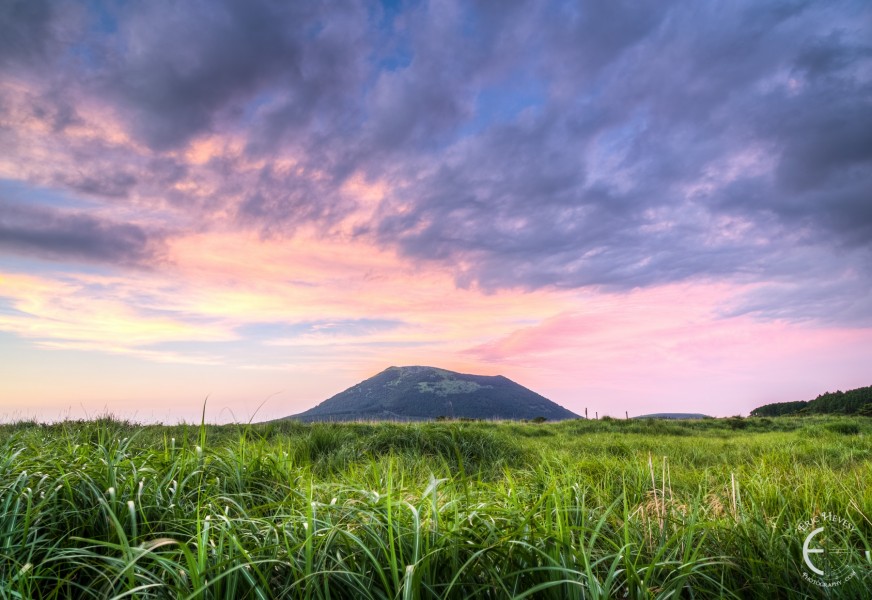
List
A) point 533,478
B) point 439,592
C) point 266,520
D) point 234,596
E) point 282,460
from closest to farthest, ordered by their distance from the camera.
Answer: point 234,596, point 439,592, point 266,520, point 282,460, point 533,478

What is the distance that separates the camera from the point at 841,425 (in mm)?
18281

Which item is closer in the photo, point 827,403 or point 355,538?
point 355,538

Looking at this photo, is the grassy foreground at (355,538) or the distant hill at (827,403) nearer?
the grassy foreground at (355,538)

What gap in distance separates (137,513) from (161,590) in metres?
1.03

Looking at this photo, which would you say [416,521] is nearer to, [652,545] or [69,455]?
[652,545]

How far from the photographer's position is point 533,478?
5207 mm

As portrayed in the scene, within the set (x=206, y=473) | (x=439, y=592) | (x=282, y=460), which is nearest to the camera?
(x=439, y=592)

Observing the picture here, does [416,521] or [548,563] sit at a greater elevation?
[416,521]

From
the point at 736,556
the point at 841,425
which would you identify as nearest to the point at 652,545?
the point at 736,556

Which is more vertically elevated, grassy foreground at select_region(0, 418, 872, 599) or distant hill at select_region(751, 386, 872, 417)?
grassy foreground at select_region(0, 418, 872, 599)

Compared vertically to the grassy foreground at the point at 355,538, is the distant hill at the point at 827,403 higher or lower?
lower

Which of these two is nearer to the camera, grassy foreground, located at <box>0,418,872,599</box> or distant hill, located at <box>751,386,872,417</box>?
grassy foreground, located at <box>0,418,872,599</box>

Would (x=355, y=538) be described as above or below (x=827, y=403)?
above

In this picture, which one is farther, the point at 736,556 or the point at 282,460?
the point at 282,460
